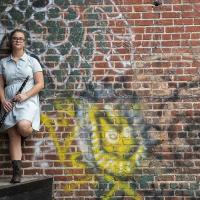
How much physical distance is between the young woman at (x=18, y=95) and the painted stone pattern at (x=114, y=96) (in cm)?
18

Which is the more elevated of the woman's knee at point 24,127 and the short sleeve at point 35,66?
the short sleeve at point 35,66

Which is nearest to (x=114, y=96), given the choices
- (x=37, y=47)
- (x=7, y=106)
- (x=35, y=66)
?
(x=35, y=66)

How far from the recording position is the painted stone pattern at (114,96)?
238 inches

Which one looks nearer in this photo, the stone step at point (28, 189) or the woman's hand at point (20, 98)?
the stone step at point (28, 189)

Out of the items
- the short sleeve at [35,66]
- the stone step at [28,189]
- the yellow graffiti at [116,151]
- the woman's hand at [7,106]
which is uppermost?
the short sleeve at [35,66]

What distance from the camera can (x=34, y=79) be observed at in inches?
237

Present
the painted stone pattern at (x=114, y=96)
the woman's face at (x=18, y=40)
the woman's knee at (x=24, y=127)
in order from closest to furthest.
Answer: the woman's knee at (x=24, y=127) → the woman's face at (x=18, y=40) → the painted stone pattern at (x=114, y=96)

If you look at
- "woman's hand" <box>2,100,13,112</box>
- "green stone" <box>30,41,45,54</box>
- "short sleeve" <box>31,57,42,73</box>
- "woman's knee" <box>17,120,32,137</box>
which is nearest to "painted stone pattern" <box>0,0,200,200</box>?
"green stone" <box>30,41,45,54</box>

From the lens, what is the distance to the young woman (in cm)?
582

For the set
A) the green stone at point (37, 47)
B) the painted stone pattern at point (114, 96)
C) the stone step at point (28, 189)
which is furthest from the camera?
the green stone at point (37, 47)

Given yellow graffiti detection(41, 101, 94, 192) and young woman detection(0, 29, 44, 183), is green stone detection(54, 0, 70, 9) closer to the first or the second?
A: young woman detection(0, 29, 44, 183)

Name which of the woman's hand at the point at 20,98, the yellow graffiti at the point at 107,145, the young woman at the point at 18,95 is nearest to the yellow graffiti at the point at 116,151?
the yellow graffiti at the point at 107,145

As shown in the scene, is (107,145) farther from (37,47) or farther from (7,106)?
(37,47)

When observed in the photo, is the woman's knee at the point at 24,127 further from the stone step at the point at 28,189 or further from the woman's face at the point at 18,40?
the woman's face at the point at 18,40
